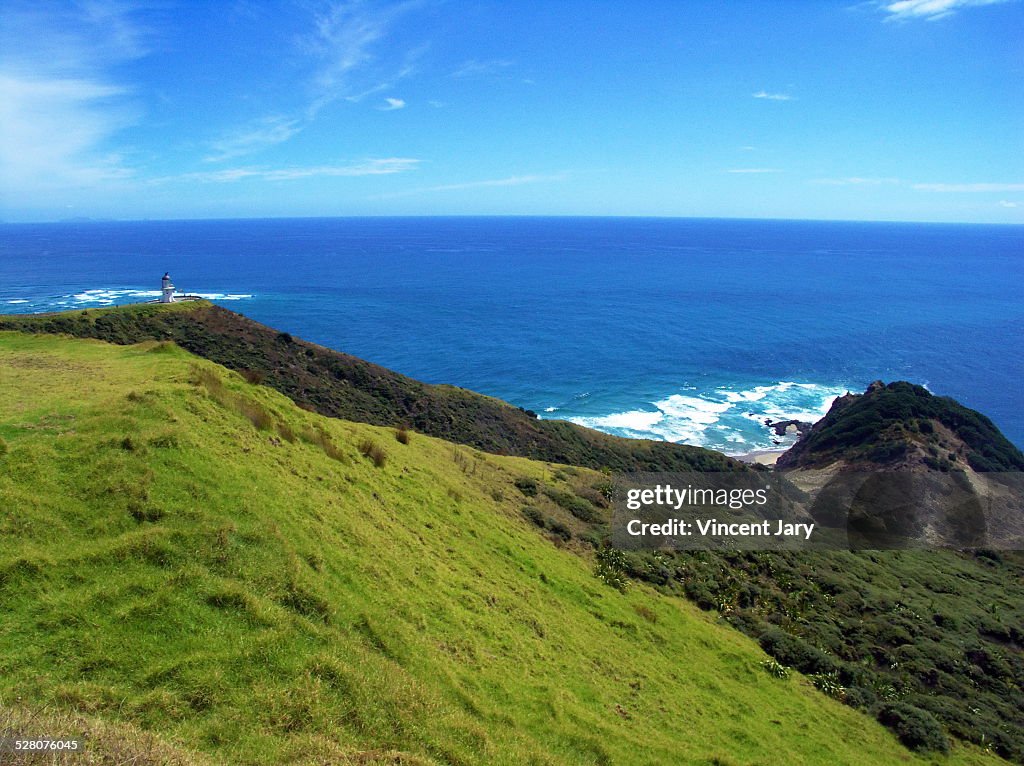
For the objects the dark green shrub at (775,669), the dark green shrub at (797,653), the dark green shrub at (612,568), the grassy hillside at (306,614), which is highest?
the grassy hillside at (306,614)

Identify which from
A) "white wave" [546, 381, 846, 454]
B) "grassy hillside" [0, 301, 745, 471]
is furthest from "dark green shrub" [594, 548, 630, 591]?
"white wave" [546, 381, 846, 454]

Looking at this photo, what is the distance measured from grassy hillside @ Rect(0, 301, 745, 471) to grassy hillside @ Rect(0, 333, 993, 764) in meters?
24.8

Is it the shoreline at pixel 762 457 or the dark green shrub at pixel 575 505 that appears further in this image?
the shoreline at pixel 762 457

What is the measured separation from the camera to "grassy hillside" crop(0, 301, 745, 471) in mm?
47750

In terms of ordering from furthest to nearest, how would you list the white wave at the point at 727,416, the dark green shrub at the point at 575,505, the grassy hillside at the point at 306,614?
the white wave at the point at 727,416, the dark green shrub at the point at 575,505, the grassy hillside at the point at 306,614

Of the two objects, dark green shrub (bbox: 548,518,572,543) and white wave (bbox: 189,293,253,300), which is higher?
white wave (bbox: 189,293,253,300)

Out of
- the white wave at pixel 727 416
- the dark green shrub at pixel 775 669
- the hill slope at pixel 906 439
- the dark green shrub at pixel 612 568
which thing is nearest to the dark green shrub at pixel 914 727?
the dark green shrub at pixel 775 669

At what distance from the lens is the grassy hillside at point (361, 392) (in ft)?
157

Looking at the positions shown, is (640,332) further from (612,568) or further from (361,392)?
(612,568)

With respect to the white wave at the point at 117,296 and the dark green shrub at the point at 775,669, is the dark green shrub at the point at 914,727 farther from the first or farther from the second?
the white wave at the point at 117,296

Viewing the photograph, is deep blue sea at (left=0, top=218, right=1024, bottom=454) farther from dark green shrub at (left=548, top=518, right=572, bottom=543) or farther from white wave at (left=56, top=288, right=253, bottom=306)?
dark green shrub at (left=548, top=518, right=572, bottom=543)

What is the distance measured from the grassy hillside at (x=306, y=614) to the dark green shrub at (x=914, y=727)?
2.10 ft

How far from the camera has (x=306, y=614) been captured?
11.8 meters

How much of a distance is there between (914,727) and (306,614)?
22463 mm
